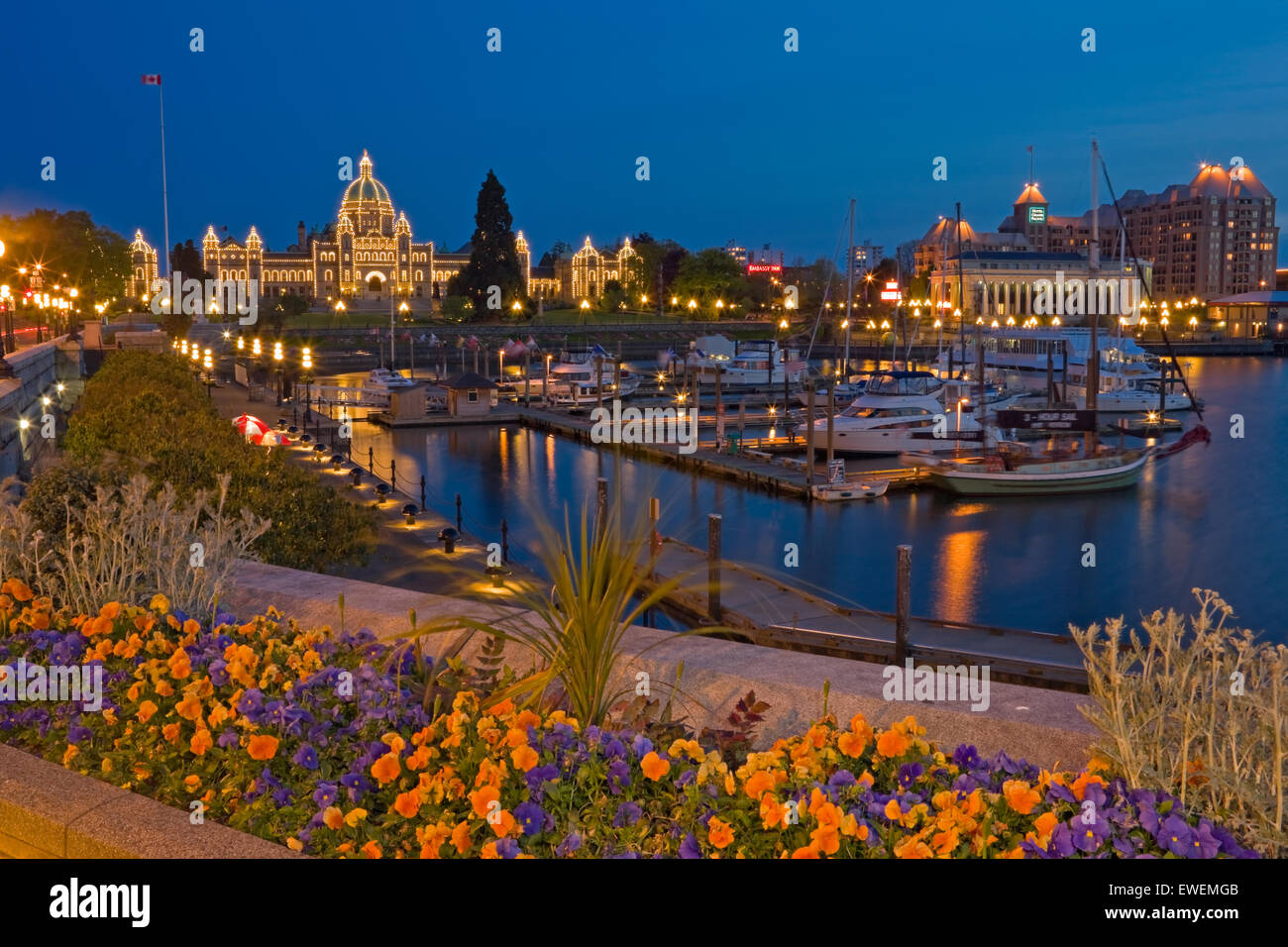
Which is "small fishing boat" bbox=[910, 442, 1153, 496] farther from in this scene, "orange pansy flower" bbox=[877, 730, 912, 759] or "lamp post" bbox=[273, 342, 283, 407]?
"orange pansy flower" bbox=[877, 730, 912, 759]

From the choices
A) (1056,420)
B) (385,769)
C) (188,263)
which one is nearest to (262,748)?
(385,769)

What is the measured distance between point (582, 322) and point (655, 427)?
251 ft

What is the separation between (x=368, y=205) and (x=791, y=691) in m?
168

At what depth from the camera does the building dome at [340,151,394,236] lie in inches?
6417

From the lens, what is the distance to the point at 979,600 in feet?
81.6

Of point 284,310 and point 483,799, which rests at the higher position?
point 284,310

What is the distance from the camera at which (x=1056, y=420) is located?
36.8m

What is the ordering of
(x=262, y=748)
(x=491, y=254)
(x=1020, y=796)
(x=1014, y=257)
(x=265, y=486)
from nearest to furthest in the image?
(x=1020, y=796) < (x=262, y=748) < (x=265, y=486) < (x=491, y=254) < (x=1014, y=257)

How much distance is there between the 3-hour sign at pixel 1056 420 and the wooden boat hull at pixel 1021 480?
5.83ft

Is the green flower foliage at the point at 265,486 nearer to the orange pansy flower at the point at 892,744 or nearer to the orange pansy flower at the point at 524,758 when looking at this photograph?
the orange pansy flower at the point at 524,758

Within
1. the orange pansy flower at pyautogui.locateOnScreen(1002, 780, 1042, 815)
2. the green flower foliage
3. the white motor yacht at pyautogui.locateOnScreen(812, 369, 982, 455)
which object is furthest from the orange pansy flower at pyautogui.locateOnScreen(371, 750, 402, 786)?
the white motor yacht at pyautogui.locateOnScreen(812, 369, 982, 455)

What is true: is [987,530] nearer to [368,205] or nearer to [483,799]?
[483,799]
